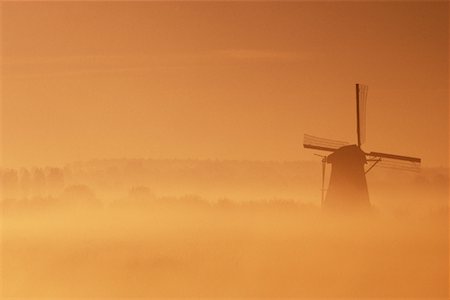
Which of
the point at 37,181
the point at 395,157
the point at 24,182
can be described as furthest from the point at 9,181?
the point at 395,157

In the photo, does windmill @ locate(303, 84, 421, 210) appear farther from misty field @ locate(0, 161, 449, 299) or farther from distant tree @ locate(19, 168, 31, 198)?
distant tree @ locate(19, 168, 31, 198)

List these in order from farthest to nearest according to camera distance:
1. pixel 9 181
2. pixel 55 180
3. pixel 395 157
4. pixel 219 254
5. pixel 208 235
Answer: pixel 395 157 → pixel 55 180 → pixel 9 181 → pixel 208 235 → pixel 219 254

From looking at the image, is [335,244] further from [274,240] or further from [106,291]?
[106,291]

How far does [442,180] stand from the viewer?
1766 cm

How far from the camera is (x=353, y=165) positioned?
18.2 meters

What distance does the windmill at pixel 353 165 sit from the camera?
1781cm

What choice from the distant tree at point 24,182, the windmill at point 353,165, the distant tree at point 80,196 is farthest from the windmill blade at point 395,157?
the distant tree at point 24,182

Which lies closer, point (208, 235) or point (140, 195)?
point (208, 235)

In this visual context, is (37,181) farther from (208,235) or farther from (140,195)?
(208,235)

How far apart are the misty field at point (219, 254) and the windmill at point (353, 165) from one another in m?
0.34

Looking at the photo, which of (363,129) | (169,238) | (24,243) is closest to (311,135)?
(363,129)

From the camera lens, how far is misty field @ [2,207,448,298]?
17.1 meters

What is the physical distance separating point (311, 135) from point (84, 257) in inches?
125

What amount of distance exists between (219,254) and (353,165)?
2.23m
